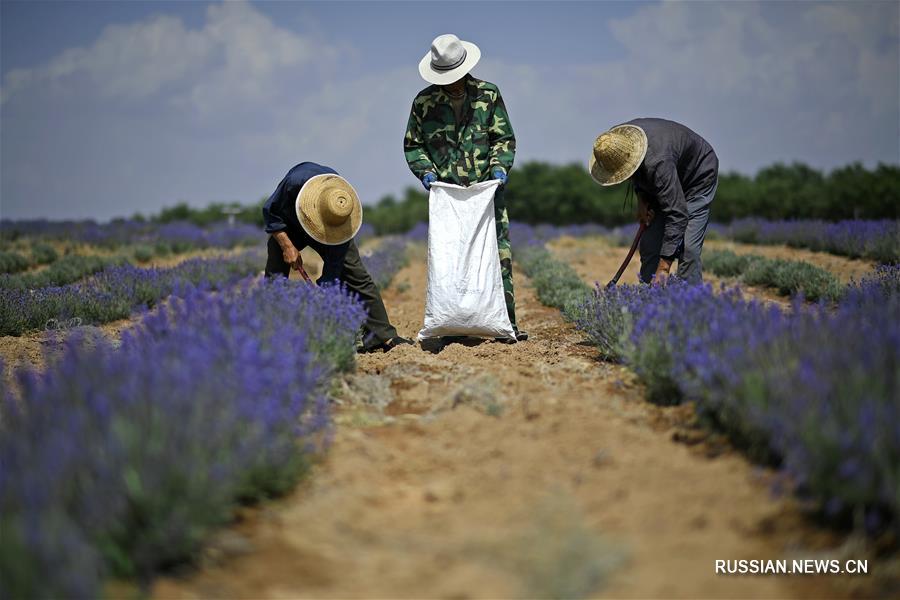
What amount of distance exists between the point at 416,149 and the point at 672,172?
176 cm

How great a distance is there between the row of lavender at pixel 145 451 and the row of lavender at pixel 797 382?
4.94ft

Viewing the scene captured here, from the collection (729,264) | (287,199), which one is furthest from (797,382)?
(729,264)

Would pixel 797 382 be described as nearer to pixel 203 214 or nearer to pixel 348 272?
pixel 348 272

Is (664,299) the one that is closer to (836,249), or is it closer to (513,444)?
(513,444)

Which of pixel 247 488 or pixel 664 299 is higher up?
pixel 664 299

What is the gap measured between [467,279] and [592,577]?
127 inches

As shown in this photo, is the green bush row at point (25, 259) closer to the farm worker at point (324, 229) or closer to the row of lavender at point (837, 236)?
the farm worker at point (324, 229)

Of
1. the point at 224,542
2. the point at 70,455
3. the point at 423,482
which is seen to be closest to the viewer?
the point at 70,455

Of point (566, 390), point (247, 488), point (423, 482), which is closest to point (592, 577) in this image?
point (423, 482)

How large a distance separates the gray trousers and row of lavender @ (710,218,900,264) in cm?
493

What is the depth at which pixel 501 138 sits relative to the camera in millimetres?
5449

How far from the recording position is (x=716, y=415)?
311 cm

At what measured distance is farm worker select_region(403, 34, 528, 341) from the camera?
5.36m

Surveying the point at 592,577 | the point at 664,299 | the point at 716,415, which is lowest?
the point at 592,577
